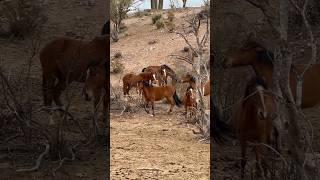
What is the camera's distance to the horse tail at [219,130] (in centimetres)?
612

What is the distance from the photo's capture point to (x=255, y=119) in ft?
15.9

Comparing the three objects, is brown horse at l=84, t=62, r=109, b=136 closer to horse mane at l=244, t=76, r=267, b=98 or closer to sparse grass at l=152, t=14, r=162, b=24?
horse mane at l=244, t=76, r=267, b=98

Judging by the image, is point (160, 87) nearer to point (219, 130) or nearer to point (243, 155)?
point (219, 130)

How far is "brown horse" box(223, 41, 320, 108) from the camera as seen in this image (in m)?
5.28

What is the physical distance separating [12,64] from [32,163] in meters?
6.36

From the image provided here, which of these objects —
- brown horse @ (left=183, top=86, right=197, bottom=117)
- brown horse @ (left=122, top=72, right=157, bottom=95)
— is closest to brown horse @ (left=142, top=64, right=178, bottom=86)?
brown horse @ (left=122, top=72, right=157, bottom=95)

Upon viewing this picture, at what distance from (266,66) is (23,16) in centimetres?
986

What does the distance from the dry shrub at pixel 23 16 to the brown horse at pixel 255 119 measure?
938 cm

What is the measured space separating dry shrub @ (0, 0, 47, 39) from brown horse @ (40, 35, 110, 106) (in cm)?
594

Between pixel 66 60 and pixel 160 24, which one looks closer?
pixel 66 60

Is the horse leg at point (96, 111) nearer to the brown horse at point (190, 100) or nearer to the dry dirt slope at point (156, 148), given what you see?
the dry dirt slope at point (156, 148)

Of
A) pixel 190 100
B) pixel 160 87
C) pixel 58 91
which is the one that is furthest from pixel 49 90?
pixel 160 87

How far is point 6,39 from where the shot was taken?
13.1 m

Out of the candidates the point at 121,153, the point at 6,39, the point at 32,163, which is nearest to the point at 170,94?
the point at 121,153
